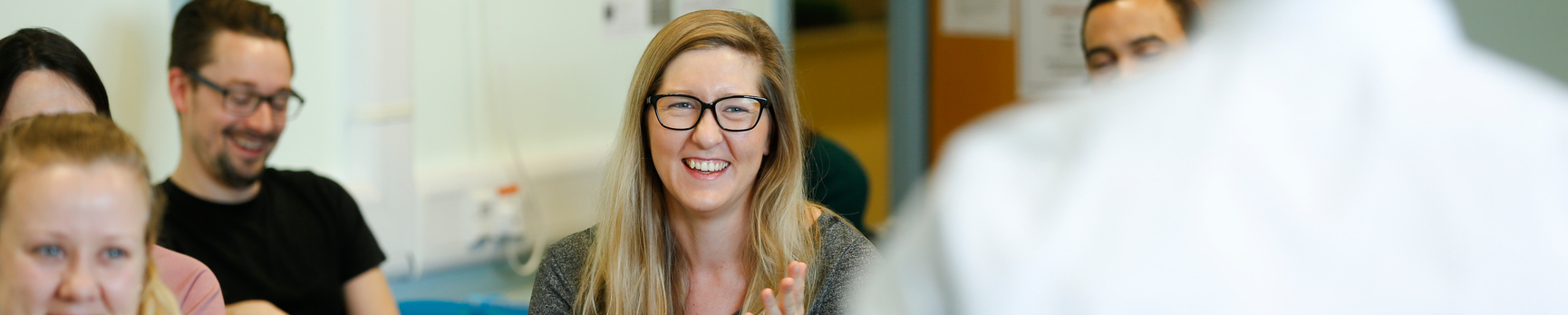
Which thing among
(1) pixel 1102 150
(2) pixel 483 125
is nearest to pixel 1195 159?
(1) pixel 1102 150

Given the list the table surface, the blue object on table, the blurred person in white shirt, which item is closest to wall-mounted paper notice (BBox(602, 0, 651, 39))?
the table surface

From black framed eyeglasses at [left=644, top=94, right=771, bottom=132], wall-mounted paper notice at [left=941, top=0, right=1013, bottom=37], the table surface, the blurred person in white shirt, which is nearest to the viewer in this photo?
the blurred person in white shirt

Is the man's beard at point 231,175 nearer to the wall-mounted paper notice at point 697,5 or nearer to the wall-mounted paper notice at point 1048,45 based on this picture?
the wall-mounted paper notice at point 697,5

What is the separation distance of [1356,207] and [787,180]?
4.07 ft

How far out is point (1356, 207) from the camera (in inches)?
15.9

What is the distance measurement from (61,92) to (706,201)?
0.82 m

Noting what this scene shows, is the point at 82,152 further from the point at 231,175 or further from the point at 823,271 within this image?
the point at 823,271

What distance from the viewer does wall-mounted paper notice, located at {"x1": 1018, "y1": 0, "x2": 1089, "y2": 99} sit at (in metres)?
2.98

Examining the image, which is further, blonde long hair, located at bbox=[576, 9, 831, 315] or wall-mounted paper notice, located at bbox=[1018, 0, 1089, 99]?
wall-mounted paper notice, located at bbox=[1018, 0, 1089, 99]

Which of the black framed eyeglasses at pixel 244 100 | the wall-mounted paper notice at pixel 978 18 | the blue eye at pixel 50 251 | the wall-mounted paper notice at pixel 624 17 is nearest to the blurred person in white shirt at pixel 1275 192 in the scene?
the blue eye at pixel 50 251

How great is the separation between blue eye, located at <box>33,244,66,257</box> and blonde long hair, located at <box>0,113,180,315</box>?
0.19 feet

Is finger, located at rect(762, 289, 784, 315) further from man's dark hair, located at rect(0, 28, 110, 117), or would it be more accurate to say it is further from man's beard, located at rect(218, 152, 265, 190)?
man's beard, located at rect(218, 152, 265, 190)

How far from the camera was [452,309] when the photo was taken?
209 cm

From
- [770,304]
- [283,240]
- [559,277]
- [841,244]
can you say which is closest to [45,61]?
[283,240]
